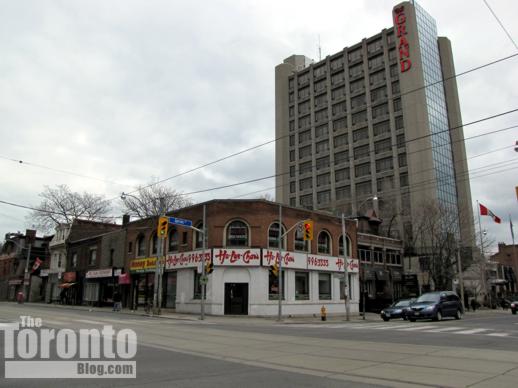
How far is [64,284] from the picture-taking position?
53000 mm

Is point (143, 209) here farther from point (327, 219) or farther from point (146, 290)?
point (327, 219)

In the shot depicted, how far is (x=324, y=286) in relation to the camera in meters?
39.2

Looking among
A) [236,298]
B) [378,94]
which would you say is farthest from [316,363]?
[378,94]

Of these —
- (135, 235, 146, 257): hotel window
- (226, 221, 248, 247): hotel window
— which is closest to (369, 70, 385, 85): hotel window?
(135, 235, 146, 257): hotel window

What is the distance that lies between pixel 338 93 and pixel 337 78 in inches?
141

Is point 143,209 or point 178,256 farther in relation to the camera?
point 143,209

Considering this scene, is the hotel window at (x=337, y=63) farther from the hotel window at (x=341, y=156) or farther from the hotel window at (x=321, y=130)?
the hotel window at (x=341, y=156)

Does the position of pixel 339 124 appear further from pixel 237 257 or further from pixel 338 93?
pixel 237 257

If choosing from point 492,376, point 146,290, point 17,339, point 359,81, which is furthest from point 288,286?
point 359,81

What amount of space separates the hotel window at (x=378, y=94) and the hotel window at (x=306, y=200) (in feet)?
75.8

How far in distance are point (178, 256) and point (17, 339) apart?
24.3 meters

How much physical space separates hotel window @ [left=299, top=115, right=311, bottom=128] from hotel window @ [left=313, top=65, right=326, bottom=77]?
9.55 m

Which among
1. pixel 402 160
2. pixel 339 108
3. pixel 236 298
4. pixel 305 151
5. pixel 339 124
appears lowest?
pixel 236 298

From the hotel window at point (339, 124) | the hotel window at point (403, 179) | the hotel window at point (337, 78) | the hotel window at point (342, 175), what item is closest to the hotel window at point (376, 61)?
the hotel window at point (337, 78)
